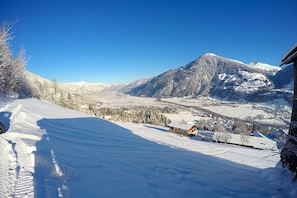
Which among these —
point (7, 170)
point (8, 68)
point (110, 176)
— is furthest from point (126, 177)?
point (8, 68)

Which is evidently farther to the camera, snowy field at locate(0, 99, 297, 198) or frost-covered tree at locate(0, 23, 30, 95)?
frost-covered tree at locate(0, 23, 30, 95)

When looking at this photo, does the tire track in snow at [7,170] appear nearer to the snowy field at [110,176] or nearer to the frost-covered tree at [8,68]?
the snowy field at [110,176]

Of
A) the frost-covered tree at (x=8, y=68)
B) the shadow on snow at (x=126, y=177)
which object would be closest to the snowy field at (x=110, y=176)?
the shadow on snow at (x=126, y=177)

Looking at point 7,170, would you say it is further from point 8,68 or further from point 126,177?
point 8,68

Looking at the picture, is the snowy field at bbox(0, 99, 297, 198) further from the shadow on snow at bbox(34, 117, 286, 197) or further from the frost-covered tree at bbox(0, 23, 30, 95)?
the frost-covered tree at bbox(0, 23, 30, 95)

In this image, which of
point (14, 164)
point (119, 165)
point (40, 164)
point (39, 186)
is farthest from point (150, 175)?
point (14, 164)

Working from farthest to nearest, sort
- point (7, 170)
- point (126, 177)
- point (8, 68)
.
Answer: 1. point (8, 68)
2. point (126, 177)
3. point (7, 170)

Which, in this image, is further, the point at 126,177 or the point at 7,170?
the point at 126,177

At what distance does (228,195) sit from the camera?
4676 millimetres

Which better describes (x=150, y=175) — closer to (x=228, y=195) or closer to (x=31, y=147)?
(x=228, y=195)

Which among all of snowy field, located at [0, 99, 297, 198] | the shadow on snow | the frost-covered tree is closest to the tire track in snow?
snowy field, located at [0, 99, 297, 198]


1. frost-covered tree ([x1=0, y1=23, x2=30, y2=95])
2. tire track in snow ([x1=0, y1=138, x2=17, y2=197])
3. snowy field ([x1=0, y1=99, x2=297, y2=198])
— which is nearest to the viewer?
tire track in snow ([x1=0, y1=138, x2=17, y2=197])

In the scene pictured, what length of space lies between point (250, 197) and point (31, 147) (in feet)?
23.1

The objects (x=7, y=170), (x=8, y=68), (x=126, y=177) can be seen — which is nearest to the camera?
(x=7, y=170)
